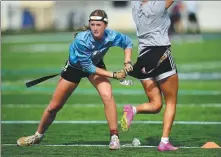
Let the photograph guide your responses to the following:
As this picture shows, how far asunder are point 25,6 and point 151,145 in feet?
145

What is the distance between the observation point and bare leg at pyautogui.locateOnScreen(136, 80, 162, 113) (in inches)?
446

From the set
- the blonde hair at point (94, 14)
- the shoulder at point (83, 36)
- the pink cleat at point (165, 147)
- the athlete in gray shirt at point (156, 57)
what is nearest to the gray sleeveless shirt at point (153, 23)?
the athlete in gray shirt at point (156, 57)

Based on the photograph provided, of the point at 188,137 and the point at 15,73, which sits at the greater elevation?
the point at 188,137

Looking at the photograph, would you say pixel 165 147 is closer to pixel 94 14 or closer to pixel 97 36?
pixel 97 36

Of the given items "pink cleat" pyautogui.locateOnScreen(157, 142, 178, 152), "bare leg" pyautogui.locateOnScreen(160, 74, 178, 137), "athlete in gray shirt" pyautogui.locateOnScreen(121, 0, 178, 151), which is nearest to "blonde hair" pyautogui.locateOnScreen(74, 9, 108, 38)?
"athlete in gray shirt" pyautogui.locateOnScreen(121, 0, 178, 151)

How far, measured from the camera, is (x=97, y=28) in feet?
36.2

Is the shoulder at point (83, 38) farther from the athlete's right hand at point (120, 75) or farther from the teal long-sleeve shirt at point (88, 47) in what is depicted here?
the athlete's right hand at point (120, 75)

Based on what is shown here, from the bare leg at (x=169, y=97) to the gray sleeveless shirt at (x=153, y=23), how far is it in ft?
1.61

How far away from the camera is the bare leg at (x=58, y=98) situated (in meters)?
11.5

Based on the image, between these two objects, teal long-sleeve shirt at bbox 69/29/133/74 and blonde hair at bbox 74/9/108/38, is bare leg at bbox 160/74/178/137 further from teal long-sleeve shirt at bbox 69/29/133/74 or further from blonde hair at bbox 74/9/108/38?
blonde hair at bbox 74/9/108/38

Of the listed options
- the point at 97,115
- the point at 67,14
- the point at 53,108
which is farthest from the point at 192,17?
the point at 53,108

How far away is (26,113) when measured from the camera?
16.3m

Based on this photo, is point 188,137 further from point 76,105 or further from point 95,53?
point 76,105

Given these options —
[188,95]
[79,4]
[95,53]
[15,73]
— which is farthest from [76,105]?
[79,4]
